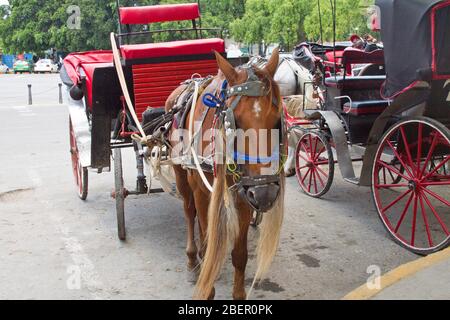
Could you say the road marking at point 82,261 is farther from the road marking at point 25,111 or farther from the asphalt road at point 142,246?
the road marking at point 25,111

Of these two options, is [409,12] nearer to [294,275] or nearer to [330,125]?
[330,125]

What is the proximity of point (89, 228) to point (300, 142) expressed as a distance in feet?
9.81

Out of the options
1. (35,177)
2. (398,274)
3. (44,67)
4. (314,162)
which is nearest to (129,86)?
(314,162)

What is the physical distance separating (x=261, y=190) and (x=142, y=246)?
2316 millimetres

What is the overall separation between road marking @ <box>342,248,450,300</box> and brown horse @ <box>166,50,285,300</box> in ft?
2.02

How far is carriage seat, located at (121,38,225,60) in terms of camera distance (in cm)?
482

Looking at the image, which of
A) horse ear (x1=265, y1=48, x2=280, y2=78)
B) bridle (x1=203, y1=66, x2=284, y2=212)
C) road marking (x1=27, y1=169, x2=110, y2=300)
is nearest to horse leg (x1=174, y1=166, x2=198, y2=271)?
→ road marking (x1=27, y1=169, x2=110, y2=300)

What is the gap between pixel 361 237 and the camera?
5.13 m

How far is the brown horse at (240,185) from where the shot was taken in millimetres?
2977

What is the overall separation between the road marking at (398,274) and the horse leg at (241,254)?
782 mm

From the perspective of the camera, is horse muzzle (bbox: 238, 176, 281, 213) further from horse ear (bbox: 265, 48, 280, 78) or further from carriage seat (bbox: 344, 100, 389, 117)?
carriage seat (bbox: 344, 100, 389, 117)

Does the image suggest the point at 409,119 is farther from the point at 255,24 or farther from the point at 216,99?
the point at 255,24

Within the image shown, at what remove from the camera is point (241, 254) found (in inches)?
143

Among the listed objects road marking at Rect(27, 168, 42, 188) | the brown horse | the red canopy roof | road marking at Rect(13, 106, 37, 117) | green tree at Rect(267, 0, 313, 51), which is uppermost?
green tree at Rect(267, 0, 313, 51)
